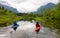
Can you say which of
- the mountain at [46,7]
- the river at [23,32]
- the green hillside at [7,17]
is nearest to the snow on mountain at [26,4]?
the mountain at [46,7]

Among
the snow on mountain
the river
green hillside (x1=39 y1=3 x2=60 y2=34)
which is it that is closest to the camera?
the river

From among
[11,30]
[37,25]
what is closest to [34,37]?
[37,25]

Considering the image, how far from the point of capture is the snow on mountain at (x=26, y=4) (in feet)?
19.4

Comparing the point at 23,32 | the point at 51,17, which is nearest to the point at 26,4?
the point at 23,32

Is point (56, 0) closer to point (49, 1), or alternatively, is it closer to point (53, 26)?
point (49, 1)

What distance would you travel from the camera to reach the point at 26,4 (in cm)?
598

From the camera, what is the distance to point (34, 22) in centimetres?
598

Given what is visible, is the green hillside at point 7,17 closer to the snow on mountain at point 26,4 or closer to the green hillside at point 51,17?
the snow on mountain at point 26,4

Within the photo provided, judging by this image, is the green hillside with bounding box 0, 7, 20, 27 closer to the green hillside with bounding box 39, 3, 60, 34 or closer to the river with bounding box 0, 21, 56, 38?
the river with bounding box 0, 21, 56, 38

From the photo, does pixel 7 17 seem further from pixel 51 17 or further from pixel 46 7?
→ pixel 51 17

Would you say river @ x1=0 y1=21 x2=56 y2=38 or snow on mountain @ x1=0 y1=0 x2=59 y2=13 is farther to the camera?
snow on mountain @ x1=0 y1=0 x2=59 y2=13

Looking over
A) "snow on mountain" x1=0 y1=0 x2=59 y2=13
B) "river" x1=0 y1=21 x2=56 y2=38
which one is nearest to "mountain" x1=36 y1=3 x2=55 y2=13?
"snow on mountain" x1=0 y1=0 x2=59 y2=13

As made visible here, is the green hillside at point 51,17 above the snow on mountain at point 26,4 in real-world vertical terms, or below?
below

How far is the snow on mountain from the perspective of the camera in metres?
5.90
